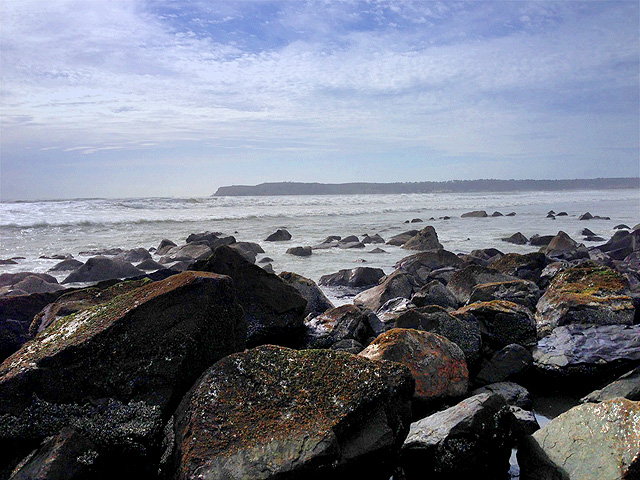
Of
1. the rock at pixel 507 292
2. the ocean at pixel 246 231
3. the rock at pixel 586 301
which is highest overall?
the rock at pixel 586 301

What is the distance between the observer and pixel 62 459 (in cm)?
328

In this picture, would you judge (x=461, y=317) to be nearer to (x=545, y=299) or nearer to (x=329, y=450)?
(x=545, y=299)

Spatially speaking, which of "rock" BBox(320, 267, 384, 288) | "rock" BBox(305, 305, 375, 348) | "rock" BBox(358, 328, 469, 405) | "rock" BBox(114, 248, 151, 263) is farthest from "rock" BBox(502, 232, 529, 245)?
"rock" BBox(358, 328, 469, 405)

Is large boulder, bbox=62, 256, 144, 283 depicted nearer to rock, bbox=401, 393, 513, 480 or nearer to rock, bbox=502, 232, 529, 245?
rock, bbox=401, 393, 513, 480

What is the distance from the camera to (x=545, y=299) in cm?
706

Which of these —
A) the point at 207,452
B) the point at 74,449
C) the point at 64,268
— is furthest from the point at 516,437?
the point at 64,268

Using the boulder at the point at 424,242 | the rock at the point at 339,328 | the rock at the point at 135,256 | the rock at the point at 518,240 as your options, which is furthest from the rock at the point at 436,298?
the rock at the point at 518,240

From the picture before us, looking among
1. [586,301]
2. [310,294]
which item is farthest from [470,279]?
[310,294]

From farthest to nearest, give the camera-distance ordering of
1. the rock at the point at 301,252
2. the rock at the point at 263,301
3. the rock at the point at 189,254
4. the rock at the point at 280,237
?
the rock at the point at 280,237 → the rock at the point at 301,252 → the rock at the point at 189,254 → the rock at the point at 263,301

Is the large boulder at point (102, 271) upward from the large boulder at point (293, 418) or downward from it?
downward

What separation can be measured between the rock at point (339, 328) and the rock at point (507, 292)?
245cm

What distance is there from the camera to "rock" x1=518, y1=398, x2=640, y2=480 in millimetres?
3271

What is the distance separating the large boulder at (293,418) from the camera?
3.00 meters

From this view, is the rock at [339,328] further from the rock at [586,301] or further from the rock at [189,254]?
the rock at [189,254]
